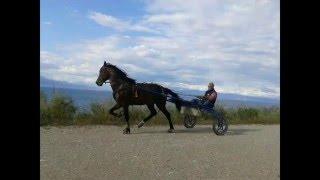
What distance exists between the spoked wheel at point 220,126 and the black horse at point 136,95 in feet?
1.25

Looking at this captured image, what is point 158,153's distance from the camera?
349 cm

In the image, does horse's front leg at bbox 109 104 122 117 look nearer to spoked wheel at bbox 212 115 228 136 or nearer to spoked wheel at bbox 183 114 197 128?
spoked wheel at bbox 183 114 197 128

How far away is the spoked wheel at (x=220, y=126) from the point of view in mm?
3844

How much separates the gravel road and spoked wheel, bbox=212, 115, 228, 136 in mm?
48

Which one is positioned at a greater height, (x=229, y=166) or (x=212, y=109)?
(x=212, y=109)

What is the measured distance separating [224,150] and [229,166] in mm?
315

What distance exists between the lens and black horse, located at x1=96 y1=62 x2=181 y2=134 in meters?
3.58

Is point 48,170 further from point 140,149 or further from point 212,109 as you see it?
point 212,109

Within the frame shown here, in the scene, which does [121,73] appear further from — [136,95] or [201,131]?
[201,131]

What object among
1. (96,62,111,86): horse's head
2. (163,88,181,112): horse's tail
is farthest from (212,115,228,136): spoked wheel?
(96,62,111,86): horse's head

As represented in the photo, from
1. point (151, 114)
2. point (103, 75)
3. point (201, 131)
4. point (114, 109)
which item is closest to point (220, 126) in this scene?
point (201, 131)

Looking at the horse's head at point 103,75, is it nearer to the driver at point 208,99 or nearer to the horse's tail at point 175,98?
the horse's tail at point 175,98
